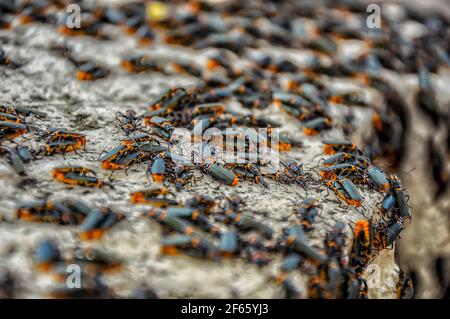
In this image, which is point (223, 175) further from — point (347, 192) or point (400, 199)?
point (400, 199)

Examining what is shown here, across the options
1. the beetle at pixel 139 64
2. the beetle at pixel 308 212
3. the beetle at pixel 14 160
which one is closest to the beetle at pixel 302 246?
the beetle at pixel 308 212

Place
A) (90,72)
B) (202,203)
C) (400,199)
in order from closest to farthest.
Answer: (202,203) < (400,199) < (90,72)

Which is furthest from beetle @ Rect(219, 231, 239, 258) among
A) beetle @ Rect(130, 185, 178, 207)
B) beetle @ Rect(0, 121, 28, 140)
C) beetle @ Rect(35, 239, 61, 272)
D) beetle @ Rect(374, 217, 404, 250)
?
beetle @ Rect(0, 121, 28, 140)

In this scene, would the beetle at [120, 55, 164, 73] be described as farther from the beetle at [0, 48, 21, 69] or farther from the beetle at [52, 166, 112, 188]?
the beetle at [52, 166, 112, 188]

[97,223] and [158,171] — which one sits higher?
[158,171]

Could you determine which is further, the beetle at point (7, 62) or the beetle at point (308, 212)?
the beetle at point (7, 62)

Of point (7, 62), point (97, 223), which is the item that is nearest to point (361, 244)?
point (97, 223)

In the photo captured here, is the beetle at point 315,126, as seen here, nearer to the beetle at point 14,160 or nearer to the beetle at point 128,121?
the beetle at point 128,121

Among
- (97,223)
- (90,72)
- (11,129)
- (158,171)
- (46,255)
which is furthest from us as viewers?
(90,72)
